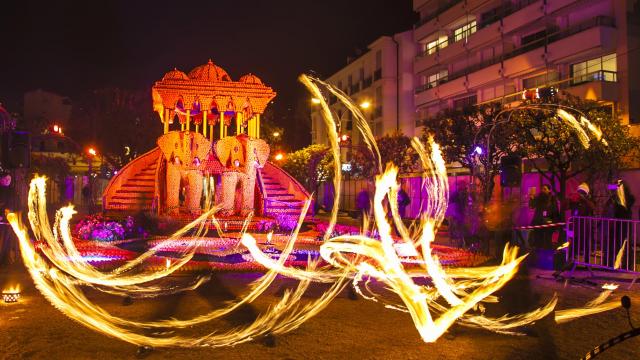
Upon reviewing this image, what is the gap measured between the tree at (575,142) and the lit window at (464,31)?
2049cm

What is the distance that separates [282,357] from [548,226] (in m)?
9.82

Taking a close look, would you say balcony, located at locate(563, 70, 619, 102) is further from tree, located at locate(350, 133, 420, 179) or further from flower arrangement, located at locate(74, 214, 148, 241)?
flower arrangement, located at locate(74, 214, 148, 241)

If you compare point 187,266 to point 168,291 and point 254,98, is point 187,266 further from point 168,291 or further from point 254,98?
point 254,98

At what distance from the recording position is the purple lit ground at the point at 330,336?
675 centimetres

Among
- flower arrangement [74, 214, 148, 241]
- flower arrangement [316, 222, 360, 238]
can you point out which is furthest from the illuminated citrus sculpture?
flower arrangement [74, 214, 148, 241]

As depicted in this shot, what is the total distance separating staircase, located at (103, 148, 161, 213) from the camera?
22984 millimetres

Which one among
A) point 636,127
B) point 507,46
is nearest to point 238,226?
point 636,127

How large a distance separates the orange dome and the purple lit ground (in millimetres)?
13851

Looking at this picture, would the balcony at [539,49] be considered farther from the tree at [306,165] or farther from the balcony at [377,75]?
the tree at [306,165]

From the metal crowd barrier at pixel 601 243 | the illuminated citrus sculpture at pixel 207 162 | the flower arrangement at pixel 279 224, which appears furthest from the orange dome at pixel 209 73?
the metal crowd barrier at pixel 601 243

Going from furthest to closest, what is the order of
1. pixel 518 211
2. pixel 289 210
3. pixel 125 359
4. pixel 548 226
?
1. pixel 518 211
2. pixel 289 210
3. pixel 548 226
4. pixel 125 359

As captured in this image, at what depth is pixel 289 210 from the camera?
22828 millimetres

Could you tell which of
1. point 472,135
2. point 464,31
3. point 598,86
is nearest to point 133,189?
point 472,135

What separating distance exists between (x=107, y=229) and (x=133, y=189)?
6309mm
